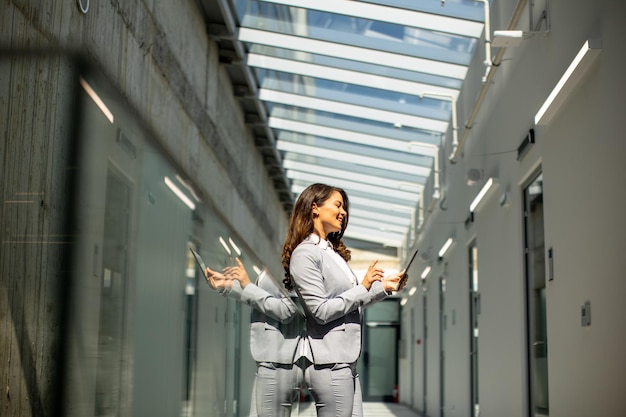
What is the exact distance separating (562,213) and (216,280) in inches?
141

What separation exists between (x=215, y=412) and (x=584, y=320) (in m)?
2.90

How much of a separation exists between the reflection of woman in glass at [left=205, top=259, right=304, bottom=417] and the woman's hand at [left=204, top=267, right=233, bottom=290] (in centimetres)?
3

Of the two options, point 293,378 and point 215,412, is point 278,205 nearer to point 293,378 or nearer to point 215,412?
point 293,378

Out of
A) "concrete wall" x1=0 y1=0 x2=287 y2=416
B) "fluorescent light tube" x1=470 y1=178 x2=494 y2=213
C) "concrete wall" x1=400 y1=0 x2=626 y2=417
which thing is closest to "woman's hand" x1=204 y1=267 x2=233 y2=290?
"concrete wall" x1=0 y1=0 x2=287 y2=416

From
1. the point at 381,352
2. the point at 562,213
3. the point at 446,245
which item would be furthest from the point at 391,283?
the point at 381,352

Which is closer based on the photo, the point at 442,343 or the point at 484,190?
the point at 484,190

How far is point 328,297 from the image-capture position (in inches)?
122

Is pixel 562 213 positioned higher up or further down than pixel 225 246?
higher up

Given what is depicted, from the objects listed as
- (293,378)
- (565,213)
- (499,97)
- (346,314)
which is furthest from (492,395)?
(346,314)

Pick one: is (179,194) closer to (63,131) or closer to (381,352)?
(63,131)

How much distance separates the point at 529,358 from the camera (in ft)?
23.5

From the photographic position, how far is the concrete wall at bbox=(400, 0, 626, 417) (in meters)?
4.34

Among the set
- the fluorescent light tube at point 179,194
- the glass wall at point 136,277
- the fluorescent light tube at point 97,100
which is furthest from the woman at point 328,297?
the fluorescent light tube at point 97,100

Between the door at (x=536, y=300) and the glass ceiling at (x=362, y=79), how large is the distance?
258 cm
